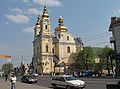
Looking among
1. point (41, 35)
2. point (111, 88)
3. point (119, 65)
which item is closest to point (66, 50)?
point (41, 35)

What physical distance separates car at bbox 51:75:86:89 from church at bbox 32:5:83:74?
7532cm

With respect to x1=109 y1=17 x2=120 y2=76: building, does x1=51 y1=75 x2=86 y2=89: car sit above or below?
below

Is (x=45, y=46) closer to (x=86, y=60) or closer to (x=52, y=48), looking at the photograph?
(x=52, y=48)

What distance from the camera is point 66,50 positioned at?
11519 cm

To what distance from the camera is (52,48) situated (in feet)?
380

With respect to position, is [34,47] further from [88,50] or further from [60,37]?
[88,50]

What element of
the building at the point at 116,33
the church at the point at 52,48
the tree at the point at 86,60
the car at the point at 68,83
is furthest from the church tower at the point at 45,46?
the car at the point at 68,83

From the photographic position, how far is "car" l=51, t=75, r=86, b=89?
26.7m

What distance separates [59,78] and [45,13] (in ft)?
283

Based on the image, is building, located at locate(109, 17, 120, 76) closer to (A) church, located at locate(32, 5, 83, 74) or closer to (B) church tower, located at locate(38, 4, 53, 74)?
(A) church, located at locate(32, 5, 83, 74)

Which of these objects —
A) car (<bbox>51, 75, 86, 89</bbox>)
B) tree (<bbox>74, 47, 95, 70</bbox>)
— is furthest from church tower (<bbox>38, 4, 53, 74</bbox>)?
car (<bbox>51, 75, 86, 89</bbox>)

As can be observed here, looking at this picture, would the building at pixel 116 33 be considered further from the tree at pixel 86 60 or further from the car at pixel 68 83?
the car at pixel 68 83

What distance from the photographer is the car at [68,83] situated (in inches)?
1053

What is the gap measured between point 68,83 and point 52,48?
88623 mm
